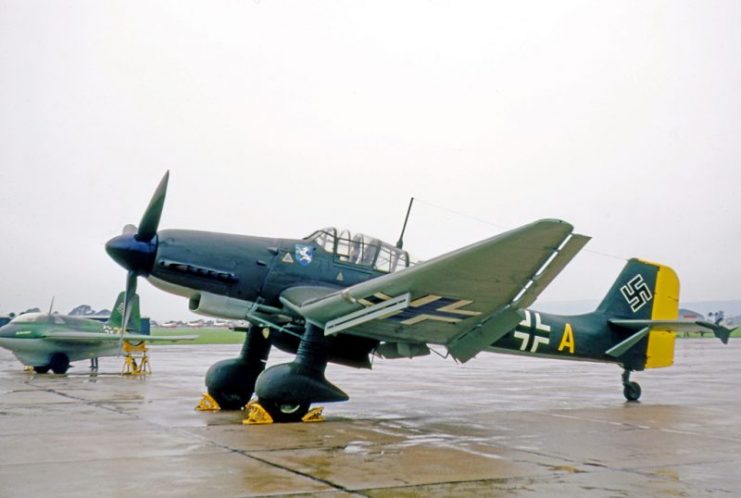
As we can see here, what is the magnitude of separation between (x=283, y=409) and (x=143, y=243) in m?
2.93

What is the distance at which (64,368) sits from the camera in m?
19.0

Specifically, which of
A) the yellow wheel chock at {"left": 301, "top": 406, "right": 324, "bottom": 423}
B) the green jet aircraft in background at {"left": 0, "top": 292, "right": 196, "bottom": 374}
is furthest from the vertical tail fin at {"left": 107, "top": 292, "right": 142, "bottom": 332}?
the yellow wheel chock at {"left": 301, "top": 406, "right": 324, "bottom": 423}

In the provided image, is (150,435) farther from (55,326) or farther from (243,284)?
(55,326)

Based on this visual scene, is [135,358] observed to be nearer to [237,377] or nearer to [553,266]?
[237,377]

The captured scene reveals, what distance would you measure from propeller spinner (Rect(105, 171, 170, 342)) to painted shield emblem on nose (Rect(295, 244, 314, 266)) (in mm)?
2000

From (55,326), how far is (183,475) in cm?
1576

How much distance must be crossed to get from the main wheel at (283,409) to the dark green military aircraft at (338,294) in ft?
0.05

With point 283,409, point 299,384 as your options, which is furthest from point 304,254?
point 283,409

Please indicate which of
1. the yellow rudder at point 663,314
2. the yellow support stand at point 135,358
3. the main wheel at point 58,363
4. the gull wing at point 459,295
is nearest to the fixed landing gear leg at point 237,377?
the gull wing at point 459,295

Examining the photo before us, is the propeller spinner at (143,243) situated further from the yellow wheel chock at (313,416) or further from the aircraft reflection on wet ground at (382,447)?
the yellow wheel chock at (313,416)

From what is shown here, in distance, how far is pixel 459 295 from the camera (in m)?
8.23

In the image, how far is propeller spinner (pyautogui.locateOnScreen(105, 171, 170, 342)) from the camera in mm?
9234

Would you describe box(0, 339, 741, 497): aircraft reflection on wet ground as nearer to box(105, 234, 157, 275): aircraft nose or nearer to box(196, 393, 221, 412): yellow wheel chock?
box(196, 393, 221, 412): yellow wheel chock

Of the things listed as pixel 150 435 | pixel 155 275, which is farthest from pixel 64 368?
pixel 150 435
